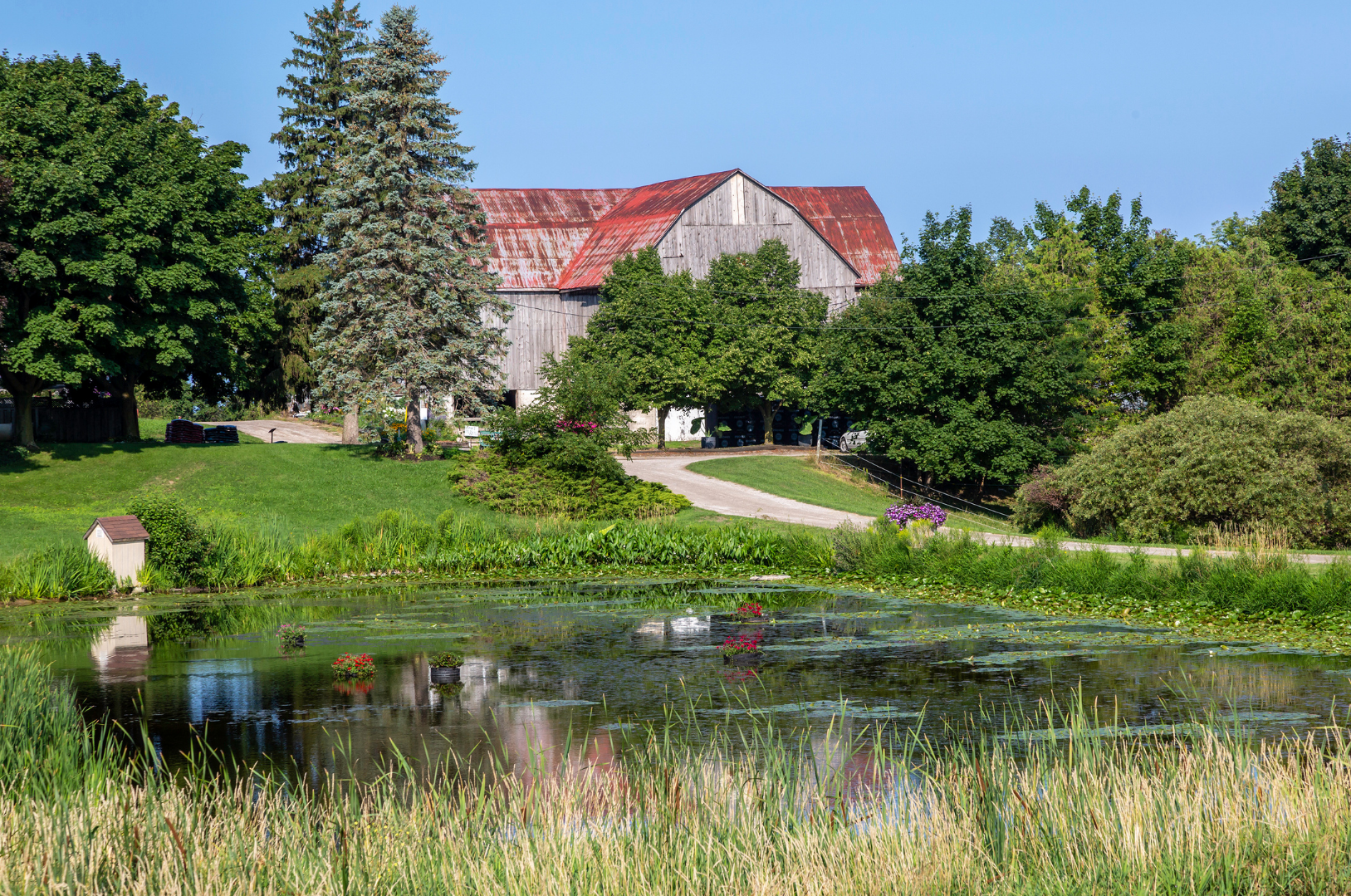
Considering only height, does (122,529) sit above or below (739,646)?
above

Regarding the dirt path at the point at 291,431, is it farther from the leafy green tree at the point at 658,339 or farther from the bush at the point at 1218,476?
the bush at the point at 1218,476

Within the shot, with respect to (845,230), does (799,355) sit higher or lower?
lower

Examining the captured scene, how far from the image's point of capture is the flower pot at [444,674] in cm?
1612

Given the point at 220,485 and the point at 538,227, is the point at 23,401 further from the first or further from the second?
A: the point at 538,227

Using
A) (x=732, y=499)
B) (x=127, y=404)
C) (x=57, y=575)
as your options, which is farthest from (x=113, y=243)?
(x=732, y=499)

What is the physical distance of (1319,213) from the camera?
6625cm

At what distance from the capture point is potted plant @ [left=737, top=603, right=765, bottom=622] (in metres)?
20.8

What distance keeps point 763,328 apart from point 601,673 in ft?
135

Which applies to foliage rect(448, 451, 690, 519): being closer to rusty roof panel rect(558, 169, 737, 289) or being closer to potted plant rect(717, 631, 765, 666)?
potted plant rect(717, 631, 765, 666)

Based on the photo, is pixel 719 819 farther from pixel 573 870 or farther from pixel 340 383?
pixel 340 383

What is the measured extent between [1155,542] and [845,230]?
143 feet

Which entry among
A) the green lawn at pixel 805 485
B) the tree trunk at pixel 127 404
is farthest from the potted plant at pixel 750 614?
the tree trunk at pixel 127 404

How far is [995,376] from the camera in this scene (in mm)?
47094

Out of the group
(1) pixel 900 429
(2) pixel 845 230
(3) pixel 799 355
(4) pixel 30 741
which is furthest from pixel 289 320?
(4) pixel 30 741
